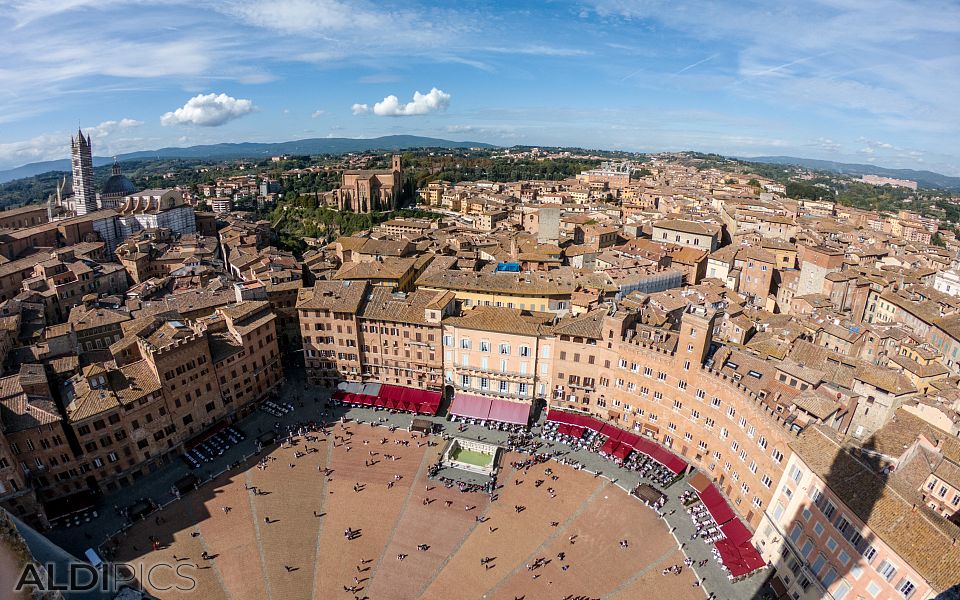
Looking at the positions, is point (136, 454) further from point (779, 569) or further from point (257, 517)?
point (779, 569)

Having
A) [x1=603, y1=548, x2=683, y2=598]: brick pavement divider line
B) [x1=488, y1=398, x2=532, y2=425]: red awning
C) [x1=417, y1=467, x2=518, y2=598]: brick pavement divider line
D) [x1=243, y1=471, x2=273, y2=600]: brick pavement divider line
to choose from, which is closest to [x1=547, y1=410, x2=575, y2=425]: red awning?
[x1=488, y1=398, x2=532, y2=425]: red awning

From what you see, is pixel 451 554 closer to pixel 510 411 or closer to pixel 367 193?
pixel 510 411

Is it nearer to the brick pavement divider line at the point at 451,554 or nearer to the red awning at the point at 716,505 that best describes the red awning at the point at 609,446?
the red awning at the point at 716,505

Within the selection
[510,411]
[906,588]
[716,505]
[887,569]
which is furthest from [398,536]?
[906,588]

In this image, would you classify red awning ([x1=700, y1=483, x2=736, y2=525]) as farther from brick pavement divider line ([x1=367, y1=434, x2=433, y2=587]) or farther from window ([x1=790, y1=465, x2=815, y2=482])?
brick pavement divider line ([x1=367, y1=434, x2=433, y2=587])

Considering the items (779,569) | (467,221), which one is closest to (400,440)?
(779,569)

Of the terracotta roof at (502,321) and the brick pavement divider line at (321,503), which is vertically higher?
the terracotta roof at (502,321)

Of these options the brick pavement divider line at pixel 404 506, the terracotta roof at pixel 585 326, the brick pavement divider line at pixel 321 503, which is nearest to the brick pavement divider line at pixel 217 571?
the brick pavement divider line at pixel 321 503
